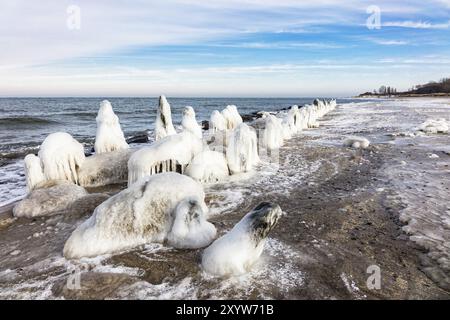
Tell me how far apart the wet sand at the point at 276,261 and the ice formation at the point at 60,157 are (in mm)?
1624

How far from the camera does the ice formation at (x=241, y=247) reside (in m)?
4.49

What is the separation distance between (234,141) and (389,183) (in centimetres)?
424

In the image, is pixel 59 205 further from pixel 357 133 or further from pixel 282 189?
pixel 357 133

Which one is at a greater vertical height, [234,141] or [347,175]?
[234,141]

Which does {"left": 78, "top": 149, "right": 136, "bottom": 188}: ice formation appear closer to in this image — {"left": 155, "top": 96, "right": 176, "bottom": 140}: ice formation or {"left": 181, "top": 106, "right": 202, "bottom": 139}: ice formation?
{"left": 155, "top": 96, "right": 176, "bottom": 140}: ice formation

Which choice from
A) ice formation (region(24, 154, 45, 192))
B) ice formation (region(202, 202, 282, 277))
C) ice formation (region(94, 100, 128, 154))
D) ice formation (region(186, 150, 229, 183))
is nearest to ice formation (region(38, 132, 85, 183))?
ice formation (region(24, 154, 45, 192))

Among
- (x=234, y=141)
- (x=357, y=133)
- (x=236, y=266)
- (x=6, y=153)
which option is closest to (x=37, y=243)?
(x=236, y=266)

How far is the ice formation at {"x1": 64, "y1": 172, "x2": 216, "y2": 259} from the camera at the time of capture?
526 cm

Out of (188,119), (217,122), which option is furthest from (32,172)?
(217,122)

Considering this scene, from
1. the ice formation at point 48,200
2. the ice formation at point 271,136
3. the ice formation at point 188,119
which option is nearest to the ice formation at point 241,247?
the ice formation at point 48,200

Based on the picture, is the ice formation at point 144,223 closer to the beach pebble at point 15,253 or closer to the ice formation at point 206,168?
the beach pebble at point 15,253

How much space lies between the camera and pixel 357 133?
1969 cm

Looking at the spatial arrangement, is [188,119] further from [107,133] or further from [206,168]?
[206,168]
